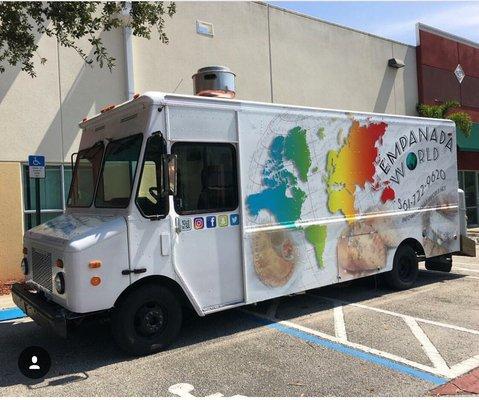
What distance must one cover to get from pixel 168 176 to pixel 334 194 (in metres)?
2.77

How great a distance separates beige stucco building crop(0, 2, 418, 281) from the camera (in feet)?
33.8

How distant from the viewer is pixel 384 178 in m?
7.64

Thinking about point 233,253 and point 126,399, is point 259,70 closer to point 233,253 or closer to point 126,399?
point 233,253

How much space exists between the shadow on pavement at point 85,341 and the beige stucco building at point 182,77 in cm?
443

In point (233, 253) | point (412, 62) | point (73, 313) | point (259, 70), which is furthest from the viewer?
point (412, 62)

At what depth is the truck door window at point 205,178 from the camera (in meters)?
5.46

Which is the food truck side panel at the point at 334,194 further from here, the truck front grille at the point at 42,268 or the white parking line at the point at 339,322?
the truck front grille at the point at 42,268

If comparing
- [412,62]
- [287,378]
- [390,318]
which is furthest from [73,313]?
[412,62]

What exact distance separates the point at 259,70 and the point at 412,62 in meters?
8.01

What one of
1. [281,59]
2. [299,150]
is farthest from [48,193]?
[281,59]

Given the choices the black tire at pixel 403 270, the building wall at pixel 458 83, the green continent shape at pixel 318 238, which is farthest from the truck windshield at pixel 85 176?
the building wall at pixel 458 83

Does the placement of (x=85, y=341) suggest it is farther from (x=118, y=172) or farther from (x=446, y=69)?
(x=446, y=69)

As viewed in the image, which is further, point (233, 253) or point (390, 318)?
point (390, 318)

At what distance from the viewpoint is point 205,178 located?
18.6 feet
